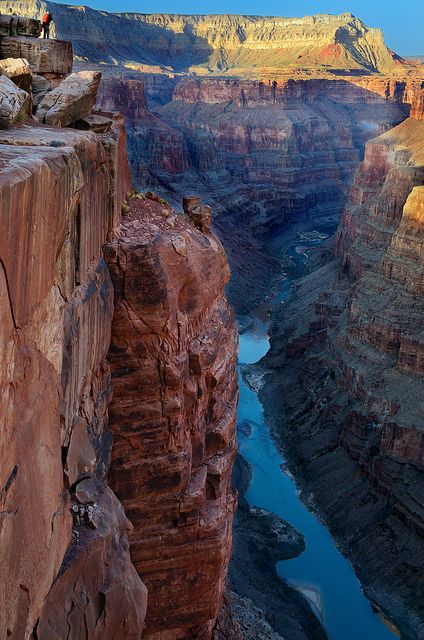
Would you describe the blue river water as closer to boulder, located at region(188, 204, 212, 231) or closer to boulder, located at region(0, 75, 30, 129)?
boulder, located at region(188, 204, 212, 231)

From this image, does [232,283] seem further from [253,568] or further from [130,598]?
[130,598]

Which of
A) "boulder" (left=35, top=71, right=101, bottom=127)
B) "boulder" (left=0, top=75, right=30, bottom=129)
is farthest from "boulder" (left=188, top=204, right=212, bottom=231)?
"boulder" (left=0, top=75, right=30, bottom=129)

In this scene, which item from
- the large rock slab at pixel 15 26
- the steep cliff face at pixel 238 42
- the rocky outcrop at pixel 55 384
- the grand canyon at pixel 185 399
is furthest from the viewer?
the steep cliff face at pixel 238 42

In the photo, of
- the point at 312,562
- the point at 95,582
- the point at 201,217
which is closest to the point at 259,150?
the point at 312,562

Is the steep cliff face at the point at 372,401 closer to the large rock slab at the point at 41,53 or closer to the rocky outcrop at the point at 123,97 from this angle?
the large rock slab at the point at 41,53

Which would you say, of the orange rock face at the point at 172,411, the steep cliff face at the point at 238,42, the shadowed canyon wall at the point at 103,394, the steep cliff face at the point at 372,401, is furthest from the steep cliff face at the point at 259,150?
the shadowed canyon wall at the point at 103,394

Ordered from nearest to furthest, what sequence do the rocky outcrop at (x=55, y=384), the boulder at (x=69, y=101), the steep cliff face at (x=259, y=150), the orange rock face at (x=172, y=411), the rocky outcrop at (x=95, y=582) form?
1. the rocky outcrop at (x=55, y=384)
2. the rocky outcrop at (x=95, y=582)
3. the boulder at (x=69, y=101)
4. the orange rock face at (x=172, y=411)
5. the steep cliff face at (x=259, y=150)

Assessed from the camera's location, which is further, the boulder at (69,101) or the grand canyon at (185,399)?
the boulder at (69,101)

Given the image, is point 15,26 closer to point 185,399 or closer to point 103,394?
point 103,394
